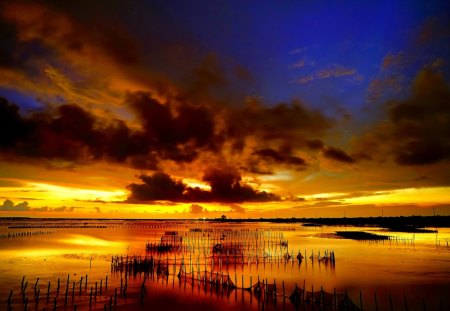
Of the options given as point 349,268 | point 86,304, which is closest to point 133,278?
point 86,304

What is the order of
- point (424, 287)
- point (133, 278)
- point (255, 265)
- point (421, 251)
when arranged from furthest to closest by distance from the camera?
point (421, 251) → point (255, 265) → point (133, 278) → point (424, 287)

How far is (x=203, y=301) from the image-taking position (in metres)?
30.4

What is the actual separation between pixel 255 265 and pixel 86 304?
27.9 m

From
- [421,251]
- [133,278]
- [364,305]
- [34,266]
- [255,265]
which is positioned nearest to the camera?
[364,305]

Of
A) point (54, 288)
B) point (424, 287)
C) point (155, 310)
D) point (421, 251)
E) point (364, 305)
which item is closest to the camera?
point (155, 310)

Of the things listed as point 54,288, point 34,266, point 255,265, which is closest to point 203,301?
point 54,288

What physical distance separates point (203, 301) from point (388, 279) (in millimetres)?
23782

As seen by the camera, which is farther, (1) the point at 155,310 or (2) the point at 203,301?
(2) the point at 203,301

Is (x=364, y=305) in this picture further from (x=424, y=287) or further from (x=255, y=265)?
(x=255, y=265)

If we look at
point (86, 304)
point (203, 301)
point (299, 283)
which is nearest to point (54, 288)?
point (86, 304)

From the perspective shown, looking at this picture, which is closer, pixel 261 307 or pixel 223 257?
pixel 261 307

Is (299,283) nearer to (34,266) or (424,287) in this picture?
(424,287)

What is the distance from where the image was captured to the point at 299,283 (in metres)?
38.5

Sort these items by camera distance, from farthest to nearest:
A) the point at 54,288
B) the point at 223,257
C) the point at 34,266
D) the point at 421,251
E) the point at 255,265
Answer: the point at 421,251, the point at 223,257, the point at 255,265, the point at 34,266, the point at 54,288
